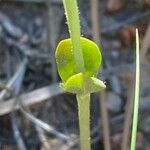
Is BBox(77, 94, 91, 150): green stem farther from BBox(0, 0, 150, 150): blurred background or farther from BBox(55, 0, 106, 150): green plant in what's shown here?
BBox(0, 0, 150, 150): blurred background

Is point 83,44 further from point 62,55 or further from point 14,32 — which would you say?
point 14,32

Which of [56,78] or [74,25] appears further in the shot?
[56,78]

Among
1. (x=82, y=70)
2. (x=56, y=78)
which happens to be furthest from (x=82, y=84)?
(x=56, y=78)

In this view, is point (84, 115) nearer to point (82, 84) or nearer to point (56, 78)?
point (82, 84)

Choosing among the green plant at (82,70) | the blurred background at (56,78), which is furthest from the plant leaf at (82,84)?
the blurred background at (56,78)

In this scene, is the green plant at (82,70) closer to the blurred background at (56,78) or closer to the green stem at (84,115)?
the green stem at (84,115)

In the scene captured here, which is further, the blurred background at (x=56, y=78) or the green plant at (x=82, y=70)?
the blurred background at (x=56, y=78)

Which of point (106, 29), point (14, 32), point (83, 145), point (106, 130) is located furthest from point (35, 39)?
point (83, 145)

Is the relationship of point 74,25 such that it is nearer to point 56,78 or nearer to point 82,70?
point 82,70
